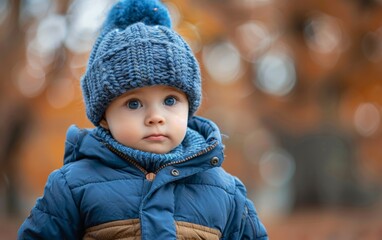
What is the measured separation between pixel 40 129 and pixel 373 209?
25.8 feet

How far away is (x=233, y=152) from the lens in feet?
61.8

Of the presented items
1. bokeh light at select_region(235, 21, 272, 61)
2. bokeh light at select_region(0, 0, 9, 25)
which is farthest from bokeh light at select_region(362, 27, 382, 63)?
bokeh light at select_region(0, 0, 9, 25)

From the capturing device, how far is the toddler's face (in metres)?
2.69

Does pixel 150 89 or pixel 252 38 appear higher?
pixel 252 38

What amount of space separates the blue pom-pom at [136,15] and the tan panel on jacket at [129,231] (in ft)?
2.69

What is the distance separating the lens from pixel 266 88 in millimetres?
13773

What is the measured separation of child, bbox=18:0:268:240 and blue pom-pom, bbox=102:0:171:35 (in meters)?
0.13

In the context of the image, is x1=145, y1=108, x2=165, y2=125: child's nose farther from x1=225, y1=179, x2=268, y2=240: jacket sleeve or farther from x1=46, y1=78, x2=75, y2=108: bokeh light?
x1=46, y1=78, x2=75, y2=108: bokeh light

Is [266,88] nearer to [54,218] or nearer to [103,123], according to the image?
[103,123]

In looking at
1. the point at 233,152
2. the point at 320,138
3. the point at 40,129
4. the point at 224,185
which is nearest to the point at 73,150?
the point at 224,185

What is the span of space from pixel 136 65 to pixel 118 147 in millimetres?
308

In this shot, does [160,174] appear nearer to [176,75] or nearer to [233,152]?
[176,75]

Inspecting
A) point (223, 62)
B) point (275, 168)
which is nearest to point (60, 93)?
point (223, 62)

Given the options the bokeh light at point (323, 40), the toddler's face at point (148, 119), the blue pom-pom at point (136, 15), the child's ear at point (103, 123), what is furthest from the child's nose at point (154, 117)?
the bokeh light at point (323, 40)
